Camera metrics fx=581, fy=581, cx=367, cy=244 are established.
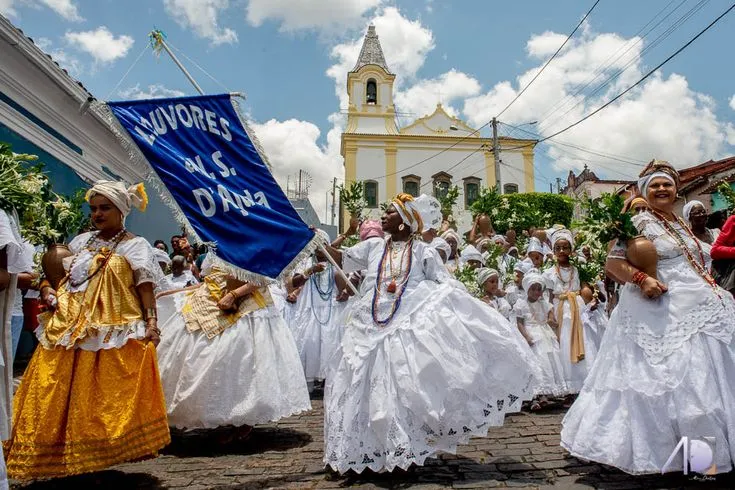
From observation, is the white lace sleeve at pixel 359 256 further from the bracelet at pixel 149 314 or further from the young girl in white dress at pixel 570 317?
the young girl in white dress at pixel 570 317

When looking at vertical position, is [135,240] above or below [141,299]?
above

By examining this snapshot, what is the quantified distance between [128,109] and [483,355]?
118 inches

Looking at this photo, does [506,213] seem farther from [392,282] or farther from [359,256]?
[392,282]

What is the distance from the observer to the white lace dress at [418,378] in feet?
12.4

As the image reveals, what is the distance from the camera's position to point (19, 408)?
12.1 ft

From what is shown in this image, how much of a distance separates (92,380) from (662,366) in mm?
3608

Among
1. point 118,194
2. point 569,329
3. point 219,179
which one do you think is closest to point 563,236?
point 569,329

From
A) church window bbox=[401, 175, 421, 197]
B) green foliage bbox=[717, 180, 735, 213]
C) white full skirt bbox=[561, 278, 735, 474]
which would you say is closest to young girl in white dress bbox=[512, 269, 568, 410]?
green foliage bbox=[717, 180, 735, 213]

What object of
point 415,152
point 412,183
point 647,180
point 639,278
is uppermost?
point 415,152

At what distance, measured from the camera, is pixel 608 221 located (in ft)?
12.9

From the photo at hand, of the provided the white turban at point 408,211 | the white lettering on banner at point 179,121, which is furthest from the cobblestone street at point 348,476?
the white lettering on banner at point 179,121

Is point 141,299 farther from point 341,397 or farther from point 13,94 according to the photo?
point 13,94

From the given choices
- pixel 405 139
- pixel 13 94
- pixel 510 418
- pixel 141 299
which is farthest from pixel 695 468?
pixel 405 139

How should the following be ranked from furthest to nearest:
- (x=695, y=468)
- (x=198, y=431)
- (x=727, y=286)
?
1. (x=198, y=431)
2. (x=727, y=286)
3. (x=695, y=468)
